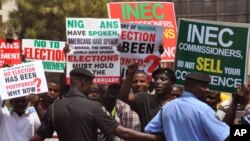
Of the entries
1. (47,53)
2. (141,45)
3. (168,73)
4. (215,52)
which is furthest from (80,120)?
(47,53)

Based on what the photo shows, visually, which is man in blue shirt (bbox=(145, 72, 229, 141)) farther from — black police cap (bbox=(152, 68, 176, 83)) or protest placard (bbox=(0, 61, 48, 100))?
protest placard (bbox=(0, 61, 48, 100))

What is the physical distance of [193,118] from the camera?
6.21 meters

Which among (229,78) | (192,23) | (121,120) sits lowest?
(121,120)

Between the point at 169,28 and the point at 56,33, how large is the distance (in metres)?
30.8

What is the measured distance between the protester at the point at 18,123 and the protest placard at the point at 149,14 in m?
4.35

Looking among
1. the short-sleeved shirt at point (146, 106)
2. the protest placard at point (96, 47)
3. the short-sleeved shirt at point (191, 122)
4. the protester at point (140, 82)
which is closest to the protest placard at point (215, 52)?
the short-sleeved shirt at point (146, 106)

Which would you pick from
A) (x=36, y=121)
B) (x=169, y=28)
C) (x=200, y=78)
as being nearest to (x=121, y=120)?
(x=36, y=121)

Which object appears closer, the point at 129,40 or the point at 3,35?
the point at 129,40

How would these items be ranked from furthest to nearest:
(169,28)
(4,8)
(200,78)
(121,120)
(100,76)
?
(4,8) → (169,28) → (100,76) → (121,120) → (200,78)

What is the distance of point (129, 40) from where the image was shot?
31.4 ft

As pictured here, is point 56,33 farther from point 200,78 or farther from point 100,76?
point 200,78

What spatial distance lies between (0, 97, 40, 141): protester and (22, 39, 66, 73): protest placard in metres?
4.25

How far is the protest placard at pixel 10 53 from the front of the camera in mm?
13336

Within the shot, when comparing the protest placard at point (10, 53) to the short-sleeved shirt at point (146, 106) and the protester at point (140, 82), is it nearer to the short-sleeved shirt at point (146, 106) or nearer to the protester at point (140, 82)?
the protester at point (140, 82)
